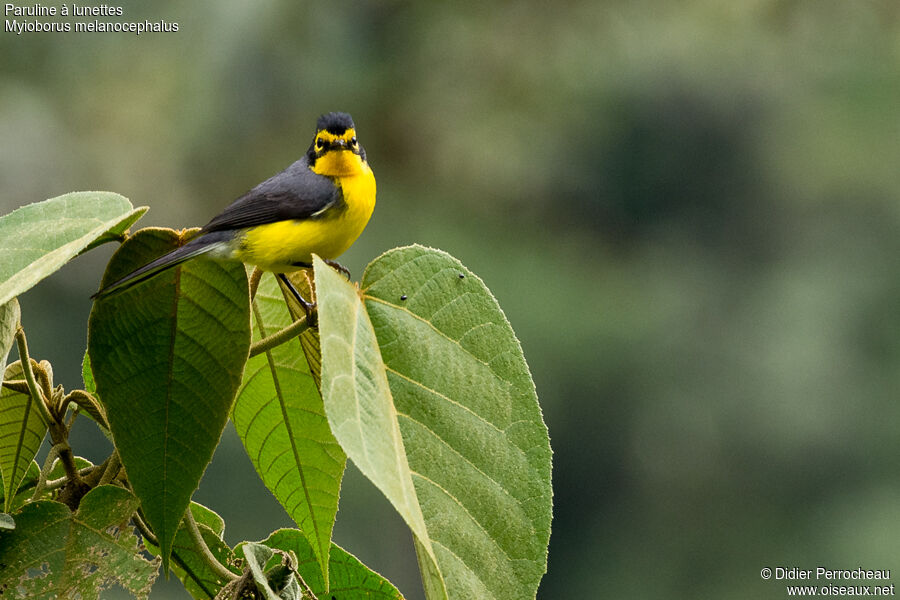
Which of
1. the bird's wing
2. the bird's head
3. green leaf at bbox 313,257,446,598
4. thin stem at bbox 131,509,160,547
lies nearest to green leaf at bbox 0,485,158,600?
thin stem at bbox 131,509,160,547

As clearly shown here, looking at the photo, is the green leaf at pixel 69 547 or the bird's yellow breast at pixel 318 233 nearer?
the green leaf at pixel 69 547

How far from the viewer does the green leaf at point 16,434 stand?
1.49ft

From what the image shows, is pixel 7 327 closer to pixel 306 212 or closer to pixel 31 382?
pixel 31 382

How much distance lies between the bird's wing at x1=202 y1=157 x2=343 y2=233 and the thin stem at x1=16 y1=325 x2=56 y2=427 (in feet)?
0.70

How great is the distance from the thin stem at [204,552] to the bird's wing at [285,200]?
0.78 ft

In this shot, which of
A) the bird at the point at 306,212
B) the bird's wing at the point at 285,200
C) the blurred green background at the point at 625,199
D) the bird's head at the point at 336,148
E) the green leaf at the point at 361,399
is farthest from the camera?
the blurred green background at the point at 625,199

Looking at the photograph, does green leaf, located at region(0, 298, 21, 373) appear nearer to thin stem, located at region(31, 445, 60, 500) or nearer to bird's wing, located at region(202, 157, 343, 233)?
thin stem, located at region(31, 445, 60, 500)

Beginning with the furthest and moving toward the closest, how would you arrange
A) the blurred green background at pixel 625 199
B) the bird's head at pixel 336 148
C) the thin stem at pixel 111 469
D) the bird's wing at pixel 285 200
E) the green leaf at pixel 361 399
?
1. the blurred green background at pixel 625 199
2. the bird's head at pixel 336 148
3. the bird's wing at pixel 285 200
4. the thin stem at pixel 111 469
5. the green leaf at pixel 361 399

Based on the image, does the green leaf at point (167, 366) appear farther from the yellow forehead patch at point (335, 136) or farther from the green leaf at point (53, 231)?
the yellow forehead patch at point (335, 136)

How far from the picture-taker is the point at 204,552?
1.44ft

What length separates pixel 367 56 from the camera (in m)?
7.52

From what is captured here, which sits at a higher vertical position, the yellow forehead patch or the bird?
the yellow forehead patch

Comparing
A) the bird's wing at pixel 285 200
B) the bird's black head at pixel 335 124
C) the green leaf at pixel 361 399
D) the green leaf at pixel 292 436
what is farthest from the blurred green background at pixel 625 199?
the green leaf at pixel 361 399

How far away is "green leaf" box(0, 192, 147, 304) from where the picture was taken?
0.38m
